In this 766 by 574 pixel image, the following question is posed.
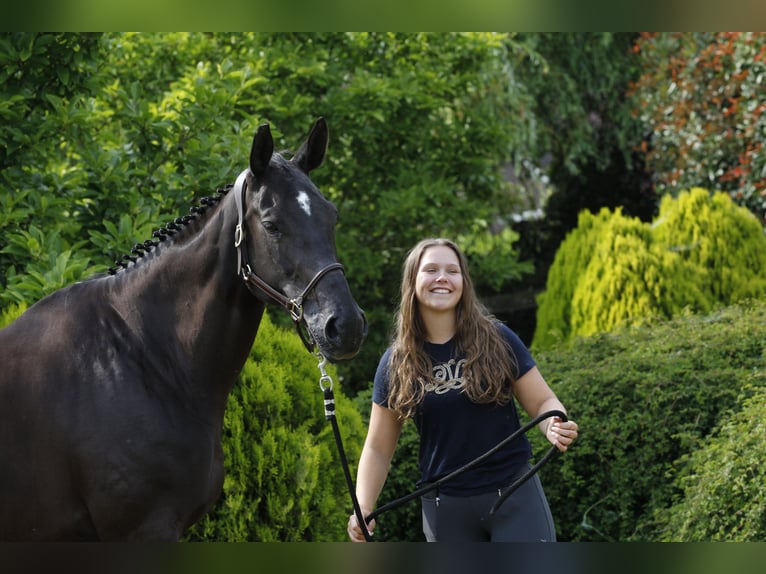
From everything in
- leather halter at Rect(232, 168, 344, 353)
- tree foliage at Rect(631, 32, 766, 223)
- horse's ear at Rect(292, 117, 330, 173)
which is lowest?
leather halter at Rect(232, 168, 344, 353)

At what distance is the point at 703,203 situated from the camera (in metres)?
8.08

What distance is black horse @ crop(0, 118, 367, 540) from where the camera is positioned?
104 inches

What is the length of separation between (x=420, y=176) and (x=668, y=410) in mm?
3496

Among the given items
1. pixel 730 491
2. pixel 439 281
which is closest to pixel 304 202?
pixel 439 281

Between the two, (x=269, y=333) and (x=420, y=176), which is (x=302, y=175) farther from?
(x=420, y=176)

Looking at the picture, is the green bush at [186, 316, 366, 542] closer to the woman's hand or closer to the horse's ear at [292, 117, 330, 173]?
the horse's ear at [292, 117, 330, 173]

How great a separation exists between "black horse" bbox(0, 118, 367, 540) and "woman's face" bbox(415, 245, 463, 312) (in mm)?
468

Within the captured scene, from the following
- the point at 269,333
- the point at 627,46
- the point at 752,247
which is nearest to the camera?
the point at 269,333

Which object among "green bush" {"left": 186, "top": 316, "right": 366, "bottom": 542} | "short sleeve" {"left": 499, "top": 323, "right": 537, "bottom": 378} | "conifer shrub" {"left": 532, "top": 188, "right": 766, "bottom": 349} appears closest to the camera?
"short sleeve" {"left": 499, "top": 323, "right": 537, "bottom": 378}

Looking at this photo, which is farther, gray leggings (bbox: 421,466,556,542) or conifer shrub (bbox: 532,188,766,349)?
conifer shrub (bbox: 532,188,766,349)

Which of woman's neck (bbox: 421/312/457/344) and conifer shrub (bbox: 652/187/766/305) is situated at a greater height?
conifer shrub (bbox: 652/187/766/305)

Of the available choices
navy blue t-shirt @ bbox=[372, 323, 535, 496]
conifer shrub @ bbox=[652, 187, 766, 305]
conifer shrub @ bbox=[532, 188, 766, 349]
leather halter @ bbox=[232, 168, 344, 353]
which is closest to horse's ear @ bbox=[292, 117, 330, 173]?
leather halter @ bbox=[232, 168, 344, 353]

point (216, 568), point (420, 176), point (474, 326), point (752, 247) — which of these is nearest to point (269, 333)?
point (474, 326)

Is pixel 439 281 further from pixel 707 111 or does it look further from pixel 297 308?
pixel 707 111
